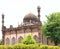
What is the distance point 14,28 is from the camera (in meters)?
50.8

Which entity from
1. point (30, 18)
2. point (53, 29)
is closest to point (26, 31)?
point (30, 18)

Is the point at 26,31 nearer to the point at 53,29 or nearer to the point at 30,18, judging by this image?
the point at 30,18

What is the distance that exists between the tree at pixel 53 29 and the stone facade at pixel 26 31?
3.09 m

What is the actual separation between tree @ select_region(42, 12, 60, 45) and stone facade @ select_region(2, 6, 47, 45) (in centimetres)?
309

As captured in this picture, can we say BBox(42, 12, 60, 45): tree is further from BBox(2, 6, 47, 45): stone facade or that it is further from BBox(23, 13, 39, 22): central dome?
BBox(23, 13, 39, 22): central dome

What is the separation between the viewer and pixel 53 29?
4341 cm

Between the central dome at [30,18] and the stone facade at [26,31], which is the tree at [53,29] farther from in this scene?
the central dome at [30,18]

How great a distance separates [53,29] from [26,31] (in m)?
6.90

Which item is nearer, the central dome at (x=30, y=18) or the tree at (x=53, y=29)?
the tree at (x=53, y=29)

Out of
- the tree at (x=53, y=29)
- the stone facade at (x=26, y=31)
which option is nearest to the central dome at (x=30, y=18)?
the stone facade at (x=26, y=31)

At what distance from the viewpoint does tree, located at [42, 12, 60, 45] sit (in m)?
43.0

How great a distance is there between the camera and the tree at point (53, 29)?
43009 mm

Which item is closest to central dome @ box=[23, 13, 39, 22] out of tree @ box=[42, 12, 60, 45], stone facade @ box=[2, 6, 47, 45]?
stone facade @ box=[2, 6, 47, 45]

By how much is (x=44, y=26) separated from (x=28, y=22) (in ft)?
23.3
